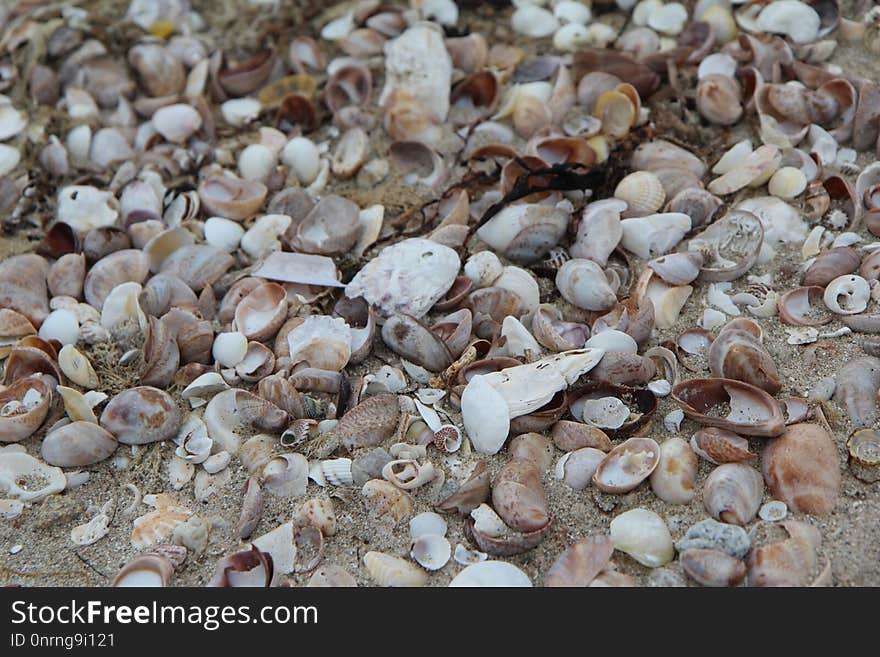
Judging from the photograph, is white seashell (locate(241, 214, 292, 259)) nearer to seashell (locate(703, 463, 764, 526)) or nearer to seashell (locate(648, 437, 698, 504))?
seashell (locate(648, 437, 698, 504))

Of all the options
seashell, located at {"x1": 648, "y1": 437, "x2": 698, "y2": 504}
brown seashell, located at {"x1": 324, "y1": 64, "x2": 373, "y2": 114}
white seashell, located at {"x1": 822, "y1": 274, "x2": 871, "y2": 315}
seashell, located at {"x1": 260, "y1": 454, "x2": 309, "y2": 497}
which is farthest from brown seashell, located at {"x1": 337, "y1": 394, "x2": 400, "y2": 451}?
brown seashell, located at {"x1": 324, "y1": 64, "x2": 373, "y2": 114}

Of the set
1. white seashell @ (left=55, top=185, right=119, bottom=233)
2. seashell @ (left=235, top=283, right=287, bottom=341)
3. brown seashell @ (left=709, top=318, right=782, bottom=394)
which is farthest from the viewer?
white seashell @ (left=55, top=185, right=119, bottom=233)

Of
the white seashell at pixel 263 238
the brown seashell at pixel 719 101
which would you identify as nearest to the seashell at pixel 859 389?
the brown seashell at pixel 719 101

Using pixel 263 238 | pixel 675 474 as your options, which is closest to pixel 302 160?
pixel 263 238

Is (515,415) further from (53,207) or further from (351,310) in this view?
(53,207)

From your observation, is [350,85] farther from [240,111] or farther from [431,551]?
[431,551]
